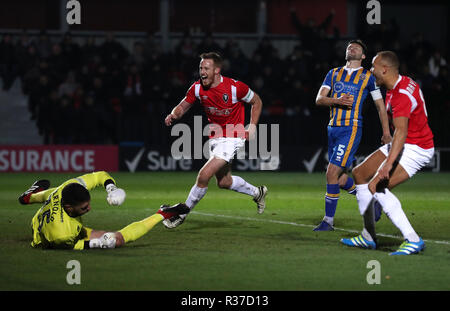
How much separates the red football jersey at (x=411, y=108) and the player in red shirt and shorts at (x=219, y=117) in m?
2.53

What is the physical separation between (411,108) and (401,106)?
0.16 meters

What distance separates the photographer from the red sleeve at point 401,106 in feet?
25.6

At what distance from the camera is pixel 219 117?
408 inches

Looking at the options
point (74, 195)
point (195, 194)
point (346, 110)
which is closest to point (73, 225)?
point (74, 195)

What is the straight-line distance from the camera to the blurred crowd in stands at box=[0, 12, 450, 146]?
1969cm

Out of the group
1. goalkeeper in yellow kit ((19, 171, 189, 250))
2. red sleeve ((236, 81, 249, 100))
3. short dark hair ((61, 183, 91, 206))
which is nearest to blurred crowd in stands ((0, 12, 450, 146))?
red sleeve ((236, 81, 249, 100))

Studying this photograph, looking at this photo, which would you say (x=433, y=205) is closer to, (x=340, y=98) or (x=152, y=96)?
(x=340, y=98)

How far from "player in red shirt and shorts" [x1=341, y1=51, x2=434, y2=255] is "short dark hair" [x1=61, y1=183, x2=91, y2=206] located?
9.12 feet

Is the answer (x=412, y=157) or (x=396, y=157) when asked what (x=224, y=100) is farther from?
(x=396, y=157)

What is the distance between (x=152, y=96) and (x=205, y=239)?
466 inches

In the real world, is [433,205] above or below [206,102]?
below

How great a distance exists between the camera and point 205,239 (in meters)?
9.13

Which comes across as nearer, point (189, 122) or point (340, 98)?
point (340, 98)
